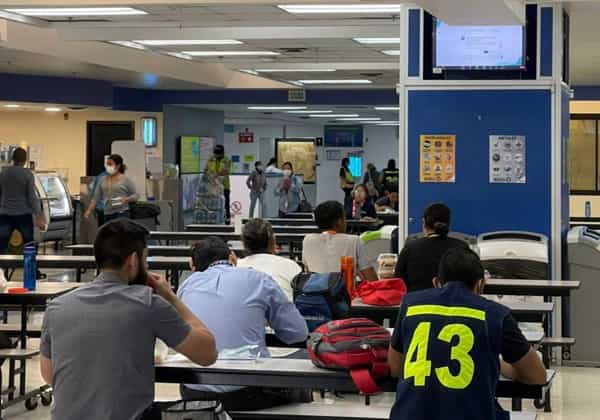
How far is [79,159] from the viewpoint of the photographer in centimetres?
2222

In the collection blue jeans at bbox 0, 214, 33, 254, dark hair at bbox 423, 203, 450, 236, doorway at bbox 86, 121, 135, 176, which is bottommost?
blue jeans at bbox 0, 214, 33, 254

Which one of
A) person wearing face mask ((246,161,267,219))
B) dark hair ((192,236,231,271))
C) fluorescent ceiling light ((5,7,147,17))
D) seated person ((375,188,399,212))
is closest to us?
dark hair ((192,236,231,271))

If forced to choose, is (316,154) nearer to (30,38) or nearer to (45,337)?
(30,38)

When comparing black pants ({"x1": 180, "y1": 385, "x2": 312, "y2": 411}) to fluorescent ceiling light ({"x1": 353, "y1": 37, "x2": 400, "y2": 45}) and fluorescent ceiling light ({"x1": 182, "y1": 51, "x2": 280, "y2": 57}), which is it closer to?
fluorescent ceiling light ({"x1": 353, "y1": 37, "x2": 400, "y2": 45})

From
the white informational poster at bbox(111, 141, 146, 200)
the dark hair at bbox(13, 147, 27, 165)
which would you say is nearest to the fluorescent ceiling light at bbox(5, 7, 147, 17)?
the dark hair at bbox(13, 147, 27, 165)

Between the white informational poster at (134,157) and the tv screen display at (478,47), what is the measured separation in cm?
1133

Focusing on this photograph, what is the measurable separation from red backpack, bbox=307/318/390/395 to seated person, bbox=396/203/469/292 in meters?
2.66

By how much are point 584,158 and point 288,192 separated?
650 cm

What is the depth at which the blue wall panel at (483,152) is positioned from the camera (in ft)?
29.6

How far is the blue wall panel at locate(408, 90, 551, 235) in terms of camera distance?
29.6 ft

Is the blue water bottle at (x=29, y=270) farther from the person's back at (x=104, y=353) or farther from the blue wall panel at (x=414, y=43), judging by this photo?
the blue wall panel at (x=414, y=43)

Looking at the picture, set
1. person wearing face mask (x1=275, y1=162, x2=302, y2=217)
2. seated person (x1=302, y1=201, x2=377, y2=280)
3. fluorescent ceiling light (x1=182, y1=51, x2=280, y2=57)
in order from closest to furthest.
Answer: seated person (x1=302, y1=201, x2=377, y2=280)
fluorescent ceiling light (x1=182, y1=51, x2=280, y2=57)
person wearing face mask (x1=275, y1=162, x2=302, y2=217)

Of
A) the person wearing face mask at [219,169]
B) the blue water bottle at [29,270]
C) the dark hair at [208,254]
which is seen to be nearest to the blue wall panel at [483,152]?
the blue water bottle at [29,270]

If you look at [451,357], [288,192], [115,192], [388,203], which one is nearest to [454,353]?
[451,357]
